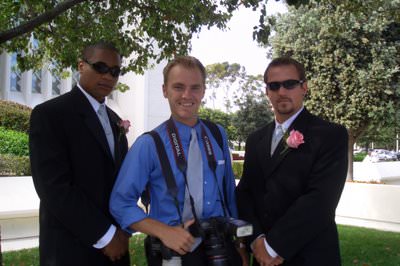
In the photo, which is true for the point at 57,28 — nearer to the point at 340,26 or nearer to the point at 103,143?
the point at 103,143

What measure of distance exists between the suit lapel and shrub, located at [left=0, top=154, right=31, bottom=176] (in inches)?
512

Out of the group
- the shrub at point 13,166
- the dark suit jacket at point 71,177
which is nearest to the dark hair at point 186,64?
the dark suit jacket at point 71,177

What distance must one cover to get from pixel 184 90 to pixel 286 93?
0.71m

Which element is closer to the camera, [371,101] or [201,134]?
[201,134]

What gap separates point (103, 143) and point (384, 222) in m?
9.00

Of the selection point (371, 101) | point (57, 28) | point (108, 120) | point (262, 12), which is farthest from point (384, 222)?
point (108, 120)

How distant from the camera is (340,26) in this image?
755 cm

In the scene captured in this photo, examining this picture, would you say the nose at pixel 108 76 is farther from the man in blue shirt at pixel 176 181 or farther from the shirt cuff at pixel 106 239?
the shirt cuff at pixel 106 239

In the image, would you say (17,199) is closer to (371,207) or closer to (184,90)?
(371,207)

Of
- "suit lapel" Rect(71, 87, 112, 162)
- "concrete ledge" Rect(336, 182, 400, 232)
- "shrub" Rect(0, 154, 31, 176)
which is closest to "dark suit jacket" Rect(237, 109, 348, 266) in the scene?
"suit lapel" Rect(71, 87, 112, 162)

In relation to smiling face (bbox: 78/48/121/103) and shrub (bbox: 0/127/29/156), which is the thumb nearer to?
smiling face (bbox: 78/48/121/103)

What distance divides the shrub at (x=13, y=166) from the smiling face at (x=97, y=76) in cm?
1294

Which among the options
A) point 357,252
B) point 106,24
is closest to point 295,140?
point 106,24

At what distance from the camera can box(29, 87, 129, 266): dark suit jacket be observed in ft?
7.72
